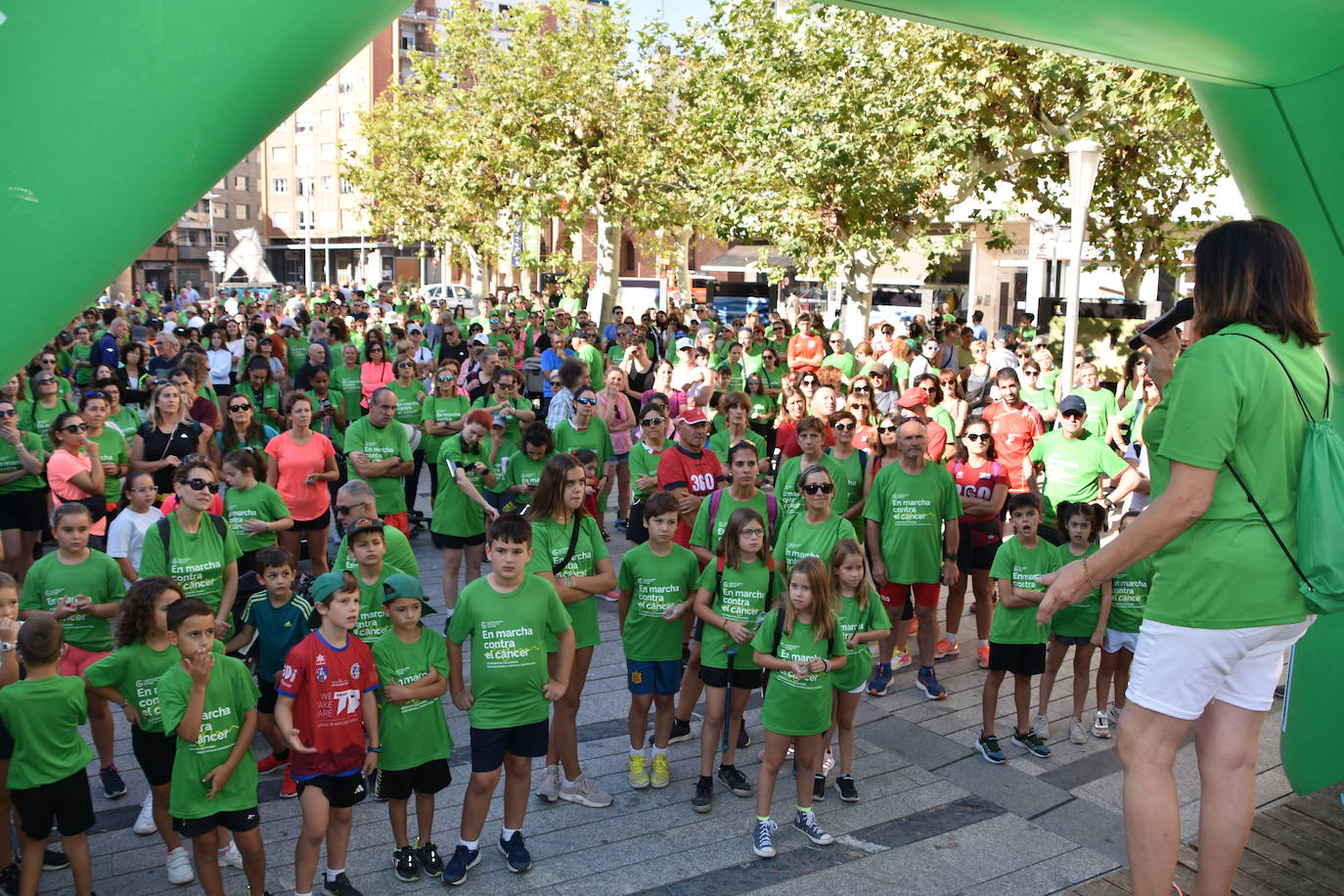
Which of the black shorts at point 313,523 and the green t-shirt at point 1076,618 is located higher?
the black shorts at point 313,523

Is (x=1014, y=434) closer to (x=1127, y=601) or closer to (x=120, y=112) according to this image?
(x=1127, y=601)

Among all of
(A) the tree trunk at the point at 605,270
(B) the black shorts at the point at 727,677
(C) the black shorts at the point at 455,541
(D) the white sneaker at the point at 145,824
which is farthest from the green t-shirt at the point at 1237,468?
(A) the tree trunk at the point at 605,270

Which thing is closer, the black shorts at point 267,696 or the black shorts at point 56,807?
the black shorts at point 56,807

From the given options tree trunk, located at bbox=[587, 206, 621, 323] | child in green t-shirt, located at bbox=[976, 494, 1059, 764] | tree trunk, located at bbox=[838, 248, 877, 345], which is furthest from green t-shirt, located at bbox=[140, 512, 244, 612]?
tree trunk, located at bbox=[587, 206, 621, 323]

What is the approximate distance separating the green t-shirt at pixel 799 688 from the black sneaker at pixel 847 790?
2.02ft

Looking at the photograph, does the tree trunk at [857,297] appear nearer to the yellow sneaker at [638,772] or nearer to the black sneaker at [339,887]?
the yellow sneaker at [638,772]

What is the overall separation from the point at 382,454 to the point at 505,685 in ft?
14.1

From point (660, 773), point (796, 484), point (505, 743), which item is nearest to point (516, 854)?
point (505, 743)

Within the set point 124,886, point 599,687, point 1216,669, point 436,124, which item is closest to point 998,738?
point 599,687

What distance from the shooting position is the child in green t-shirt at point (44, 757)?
4727mm

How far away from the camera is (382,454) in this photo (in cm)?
905

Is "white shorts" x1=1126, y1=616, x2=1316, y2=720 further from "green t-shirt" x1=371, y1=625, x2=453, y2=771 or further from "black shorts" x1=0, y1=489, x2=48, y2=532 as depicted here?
"black shorts" x1=0, y1=489, x2=48, y2=532

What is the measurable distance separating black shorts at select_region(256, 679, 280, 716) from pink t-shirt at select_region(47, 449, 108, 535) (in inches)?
125

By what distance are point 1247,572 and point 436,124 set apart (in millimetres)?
29631
